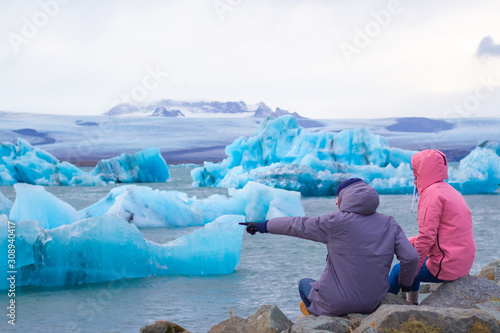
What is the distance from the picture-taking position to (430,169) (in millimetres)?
3045

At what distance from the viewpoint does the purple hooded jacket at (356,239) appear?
2.64m

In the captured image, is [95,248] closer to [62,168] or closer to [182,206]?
[182,206]

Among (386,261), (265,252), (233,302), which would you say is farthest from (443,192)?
(265,252)

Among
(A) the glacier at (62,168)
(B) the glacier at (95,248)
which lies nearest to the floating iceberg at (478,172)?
(A) the glacier at (62,168)

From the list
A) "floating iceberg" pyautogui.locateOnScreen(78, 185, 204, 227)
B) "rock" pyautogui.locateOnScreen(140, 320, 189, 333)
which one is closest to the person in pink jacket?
"rock" pyautogui.locateOnScreen(140, 320, 189, 333)

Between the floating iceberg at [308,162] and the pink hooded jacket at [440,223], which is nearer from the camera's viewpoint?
the pink hooded jacket at [440,223]

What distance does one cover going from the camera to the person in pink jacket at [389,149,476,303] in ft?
9.68

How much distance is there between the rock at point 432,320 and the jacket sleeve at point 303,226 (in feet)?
1.55

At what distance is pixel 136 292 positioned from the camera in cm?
540

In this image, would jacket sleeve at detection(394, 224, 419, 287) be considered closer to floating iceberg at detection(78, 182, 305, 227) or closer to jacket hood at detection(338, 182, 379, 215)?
jacket hood at detection(338, 182, 379, 215)

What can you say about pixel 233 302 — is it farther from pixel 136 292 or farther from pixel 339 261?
pixel 339 261

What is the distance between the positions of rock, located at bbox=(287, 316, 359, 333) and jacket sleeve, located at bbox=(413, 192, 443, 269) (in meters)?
0.61

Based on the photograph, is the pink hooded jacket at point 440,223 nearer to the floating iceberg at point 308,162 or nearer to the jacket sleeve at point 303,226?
the jacket sleeve at point 303,226

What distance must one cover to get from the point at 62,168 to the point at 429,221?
2549 centimetres
